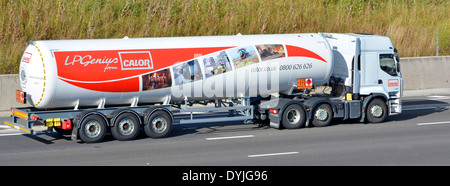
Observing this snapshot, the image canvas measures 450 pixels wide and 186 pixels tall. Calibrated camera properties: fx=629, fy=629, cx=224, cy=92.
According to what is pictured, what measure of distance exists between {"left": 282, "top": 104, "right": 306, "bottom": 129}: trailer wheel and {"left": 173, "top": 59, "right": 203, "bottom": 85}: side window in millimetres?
2842

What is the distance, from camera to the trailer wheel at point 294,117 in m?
17.6

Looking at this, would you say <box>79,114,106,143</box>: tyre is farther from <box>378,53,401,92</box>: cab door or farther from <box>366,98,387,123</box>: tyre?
<box>378,53,401,92</box>: cab door

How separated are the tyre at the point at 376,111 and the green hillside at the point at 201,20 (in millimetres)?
9464

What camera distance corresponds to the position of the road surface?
530 inches

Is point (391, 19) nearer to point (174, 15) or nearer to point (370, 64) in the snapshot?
point (174, 15)

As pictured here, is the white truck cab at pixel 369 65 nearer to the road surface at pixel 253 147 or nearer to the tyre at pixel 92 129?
the road surface at pixel 253 147

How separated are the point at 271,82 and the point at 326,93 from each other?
8.68 feet

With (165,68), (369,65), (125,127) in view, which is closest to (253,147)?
(165,68)

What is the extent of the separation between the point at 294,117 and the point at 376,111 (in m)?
2.78

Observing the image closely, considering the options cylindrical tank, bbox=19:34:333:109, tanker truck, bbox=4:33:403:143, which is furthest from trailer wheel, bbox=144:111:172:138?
cylindrical tank, bbox=19:34:333:109

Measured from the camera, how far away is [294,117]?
17.8 meters

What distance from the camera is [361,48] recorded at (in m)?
18.3

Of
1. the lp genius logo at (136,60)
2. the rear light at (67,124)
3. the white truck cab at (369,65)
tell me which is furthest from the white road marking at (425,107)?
the rear light at (67,124)

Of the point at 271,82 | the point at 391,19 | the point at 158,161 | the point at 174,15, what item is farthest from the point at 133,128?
the point at 391,19
